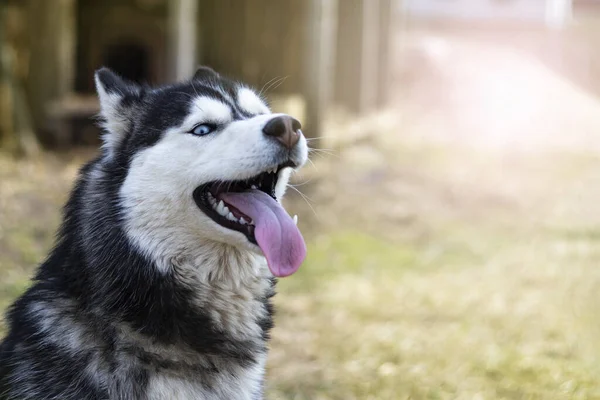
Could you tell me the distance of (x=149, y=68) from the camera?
56.7ft

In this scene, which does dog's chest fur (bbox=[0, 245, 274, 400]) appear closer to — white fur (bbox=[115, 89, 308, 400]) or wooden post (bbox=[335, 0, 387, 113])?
white fur (bbox=[115, 89, 308, 400])

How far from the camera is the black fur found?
10.4ft

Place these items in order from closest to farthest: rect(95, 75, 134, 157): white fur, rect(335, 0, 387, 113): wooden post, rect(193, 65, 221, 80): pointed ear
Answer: rect(95, 75, 134, 157): white fur, rect(193, 65, 221, 80): pointed ear, rect(335, 0, 387, 113): wooden post

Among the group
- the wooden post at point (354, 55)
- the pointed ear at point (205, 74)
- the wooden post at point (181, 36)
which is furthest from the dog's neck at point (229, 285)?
the wooden post at point (354, 55)

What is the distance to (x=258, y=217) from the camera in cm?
337

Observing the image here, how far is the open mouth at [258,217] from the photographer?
3.32 m

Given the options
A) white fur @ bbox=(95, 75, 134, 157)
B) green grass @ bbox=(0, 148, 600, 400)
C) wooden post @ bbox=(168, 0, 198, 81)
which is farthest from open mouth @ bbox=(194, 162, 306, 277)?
wooden post @ bbox=(168, 0, 198, 81)

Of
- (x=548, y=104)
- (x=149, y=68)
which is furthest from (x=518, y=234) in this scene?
(x=548, y=104)

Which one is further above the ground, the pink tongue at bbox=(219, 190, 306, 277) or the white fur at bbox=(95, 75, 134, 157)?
the white fur at bbox=(95, 75, 134, 157)

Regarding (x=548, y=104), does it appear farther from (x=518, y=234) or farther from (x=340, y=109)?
(x=518, y=234)

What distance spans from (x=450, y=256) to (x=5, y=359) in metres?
6.15

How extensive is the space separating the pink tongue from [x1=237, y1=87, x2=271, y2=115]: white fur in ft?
1.49

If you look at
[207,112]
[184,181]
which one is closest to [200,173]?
[184,181]

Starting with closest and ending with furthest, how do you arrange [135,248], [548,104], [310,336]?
[135,248]
[310,336]
[548,104]
